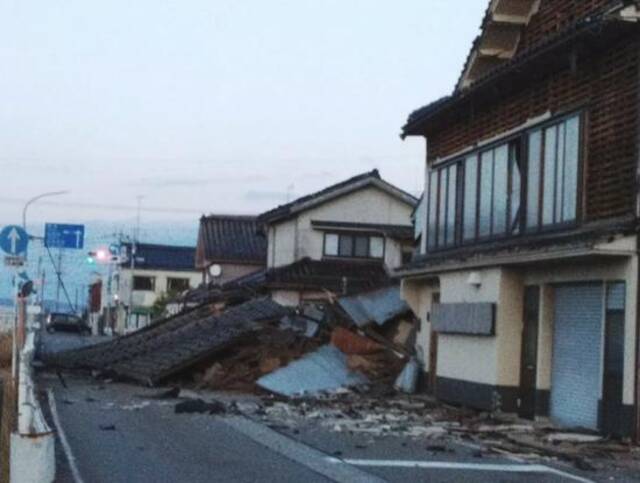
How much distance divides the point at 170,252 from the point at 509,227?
271ft

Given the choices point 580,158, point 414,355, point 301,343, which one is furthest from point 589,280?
point 301,343

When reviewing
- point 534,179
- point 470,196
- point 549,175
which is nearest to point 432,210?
point 470,196

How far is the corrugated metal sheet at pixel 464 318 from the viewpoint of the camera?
2642 centimetres

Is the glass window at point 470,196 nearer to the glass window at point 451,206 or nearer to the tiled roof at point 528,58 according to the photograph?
the glass window at point 451,206

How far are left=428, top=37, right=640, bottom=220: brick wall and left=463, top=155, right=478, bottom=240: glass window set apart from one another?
3378 mm

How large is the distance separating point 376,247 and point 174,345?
20536mm

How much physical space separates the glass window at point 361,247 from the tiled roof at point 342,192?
7.23ft

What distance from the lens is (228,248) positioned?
72.6 meters

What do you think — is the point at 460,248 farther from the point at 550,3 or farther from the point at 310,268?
the point at 310,268

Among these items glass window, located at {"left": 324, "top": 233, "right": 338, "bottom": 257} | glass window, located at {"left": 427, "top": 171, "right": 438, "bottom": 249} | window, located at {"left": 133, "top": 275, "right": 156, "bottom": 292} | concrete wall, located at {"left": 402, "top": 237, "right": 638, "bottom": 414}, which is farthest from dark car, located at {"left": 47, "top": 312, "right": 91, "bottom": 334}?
concrete wall, located at {"left": 402, "top": 237, "right": 638, "bottom": 414}

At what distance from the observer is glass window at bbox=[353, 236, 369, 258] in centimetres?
5688

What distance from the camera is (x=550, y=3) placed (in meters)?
26.7

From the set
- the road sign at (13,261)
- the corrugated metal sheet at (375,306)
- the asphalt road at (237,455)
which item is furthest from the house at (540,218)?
the road sign at (13,261)

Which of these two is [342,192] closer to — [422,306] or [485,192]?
[422,306]
